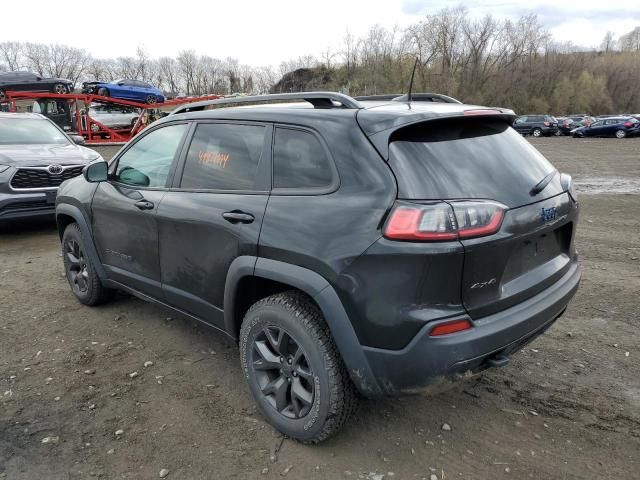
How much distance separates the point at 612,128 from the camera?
109ft

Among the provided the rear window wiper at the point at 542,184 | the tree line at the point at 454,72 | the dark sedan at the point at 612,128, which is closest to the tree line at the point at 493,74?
the tree line at the point at 454,72

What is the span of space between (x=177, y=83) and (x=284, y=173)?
307 ft

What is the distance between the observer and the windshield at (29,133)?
785 cm

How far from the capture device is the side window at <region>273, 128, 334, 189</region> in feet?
8.29

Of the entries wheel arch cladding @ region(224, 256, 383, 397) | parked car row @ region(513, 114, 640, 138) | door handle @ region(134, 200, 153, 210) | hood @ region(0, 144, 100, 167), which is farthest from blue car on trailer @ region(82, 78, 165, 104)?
wheel arch cladding @ region(224, 256, 383, 397)

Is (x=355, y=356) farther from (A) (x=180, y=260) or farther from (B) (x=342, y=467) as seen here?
(A) (x=180, y=260)

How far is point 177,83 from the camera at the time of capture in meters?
88.8

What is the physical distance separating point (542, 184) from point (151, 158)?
264cm

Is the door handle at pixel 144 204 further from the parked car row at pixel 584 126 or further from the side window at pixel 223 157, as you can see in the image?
the parked car row at pixel 584 126

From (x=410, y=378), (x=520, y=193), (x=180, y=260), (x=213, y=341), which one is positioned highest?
(x=520, y=193)

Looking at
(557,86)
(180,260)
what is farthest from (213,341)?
(557,86)

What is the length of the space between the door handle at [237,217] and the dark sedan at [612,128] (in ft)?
119

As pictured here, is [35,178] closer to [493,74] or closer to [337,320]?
[337,320]

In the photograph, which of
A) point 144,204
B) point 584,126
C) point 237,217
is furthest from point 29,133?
point 584,126
